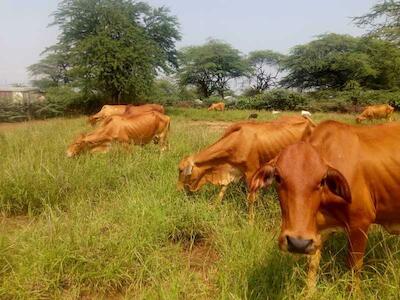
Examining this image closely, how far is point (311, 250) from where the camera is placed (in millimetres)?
2891

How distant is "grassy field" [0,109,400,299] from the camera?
142 inches

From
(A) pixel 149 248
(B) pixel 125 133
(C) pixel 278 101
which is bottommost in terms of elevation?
(C) pixel 278 101

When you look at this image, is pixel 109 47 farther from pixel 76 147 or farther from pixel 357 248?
pixel 357 248

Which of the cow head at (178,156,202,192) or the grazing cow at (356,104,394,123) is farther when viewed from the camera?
the grazing cow at (356,104,394,123)

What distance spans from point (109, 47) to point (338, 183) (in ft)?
74.4

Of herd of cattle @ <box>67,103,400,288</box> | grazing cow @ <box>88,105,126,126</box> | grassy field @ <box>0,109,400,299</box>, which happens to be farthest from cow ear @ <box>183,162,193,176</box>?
grazing cow @ <box>88,105,126,126</box>

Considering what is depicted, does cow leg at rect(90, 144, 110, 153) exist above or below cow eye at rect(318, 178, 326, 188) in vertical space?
below

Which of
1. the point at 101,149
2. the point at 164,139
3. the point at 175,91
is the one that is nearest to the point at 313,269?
the point at 101,149

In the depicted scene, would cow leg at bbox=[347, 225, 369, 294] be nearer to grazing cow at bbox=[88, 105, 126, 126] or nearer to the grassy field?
the grassy field

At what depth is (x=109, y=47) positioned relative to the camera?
24234 mm

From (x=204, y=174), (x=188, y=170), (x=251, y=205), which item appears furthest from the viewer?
(x=204, y=174)

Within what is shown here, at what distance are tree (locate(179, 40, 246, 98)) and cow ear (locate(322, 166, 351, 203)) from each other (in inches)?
1712

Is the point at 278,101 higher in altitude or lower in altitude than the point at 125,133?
lower

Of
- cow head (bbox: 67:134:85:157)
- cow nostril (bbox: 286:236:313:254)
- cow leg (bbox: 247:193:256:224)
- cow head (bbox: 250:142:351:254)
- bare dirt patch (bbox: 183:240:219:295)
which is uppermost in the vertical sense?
cow head (bbox: 250:142:351:254)
